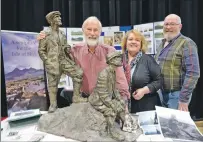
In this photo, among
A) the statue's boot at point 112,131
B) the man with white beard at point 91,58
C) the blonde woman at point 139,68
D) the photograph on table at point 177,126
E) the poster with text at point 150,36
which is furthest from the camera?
the poster with text at point 150,36

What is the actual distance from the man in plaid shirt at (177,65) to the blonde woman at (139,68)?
0.50 feet

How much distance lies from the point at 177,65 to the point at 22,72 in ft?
4.36

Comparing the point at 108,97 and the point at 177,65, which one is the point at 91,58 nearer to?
the point at 108,97

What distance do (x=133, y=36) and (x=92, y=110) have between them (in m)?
0.79

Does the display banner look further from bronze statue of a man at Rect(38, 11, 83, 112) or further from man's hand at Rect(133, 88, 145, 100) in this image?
man's hand at Rect(133, 88, 145, 100)

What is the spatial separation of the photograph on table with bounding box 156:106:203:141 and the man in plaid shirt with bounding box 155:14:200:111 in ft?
1.43

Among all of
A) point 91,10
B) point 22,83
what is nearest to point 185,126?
point 22,83

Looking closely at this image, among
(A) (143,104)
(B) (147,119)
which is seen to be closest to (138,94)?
(A) (143,104)

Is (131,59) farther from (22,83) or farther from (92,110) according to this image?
(22,83)

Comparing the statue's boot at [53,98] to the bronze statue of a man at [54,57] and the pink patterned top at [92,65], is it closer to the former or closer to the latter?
the bronze statue of a man at [54,57]

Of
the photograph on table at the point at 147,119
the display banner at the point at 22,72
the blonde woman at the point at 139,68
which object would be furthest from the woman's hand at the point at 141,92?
the display banner at the point at 22,72

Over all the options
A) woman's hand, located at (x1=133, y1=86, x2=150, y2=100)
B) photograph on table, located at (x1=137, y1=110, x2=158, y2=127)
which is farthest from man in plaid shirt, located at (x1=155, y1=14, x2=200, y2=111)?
photograph on table, located at (x1=137, y1=110, x2=158, y2=127)

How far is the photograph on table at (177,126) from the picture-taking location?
5.09 ft

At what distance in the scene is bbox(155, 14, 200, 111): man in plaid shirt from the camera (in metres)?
2.14
